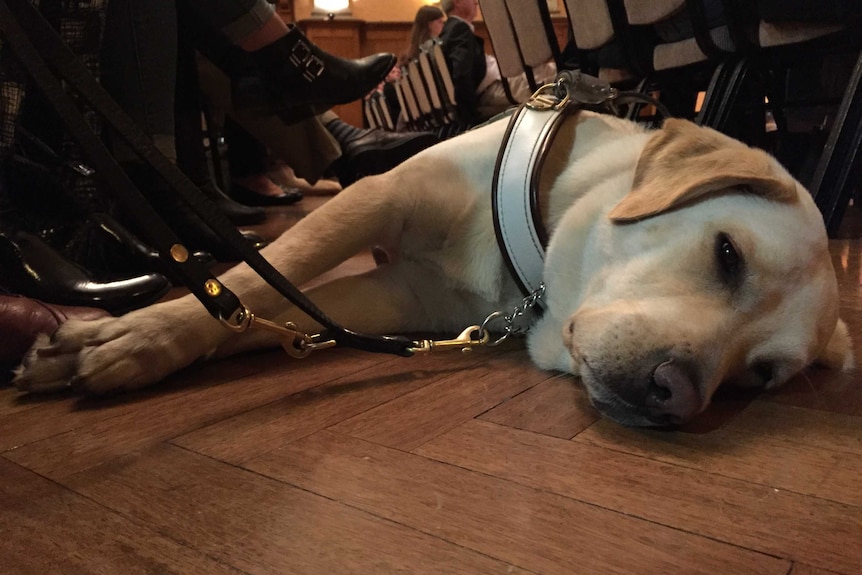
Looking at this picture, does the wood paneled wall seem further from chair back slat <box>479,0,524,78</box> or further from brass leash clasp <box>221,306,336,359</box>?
brass leash clasp <box>221,306,336,359</box>

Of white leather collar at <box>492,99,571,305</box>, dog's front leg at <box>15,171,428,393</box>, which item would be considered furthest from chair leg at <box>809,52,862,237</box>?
dog's front leg at <box>15,171,428,393</box>

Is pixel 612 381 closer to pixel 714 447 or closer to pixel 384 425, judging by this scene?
pixel 714 447

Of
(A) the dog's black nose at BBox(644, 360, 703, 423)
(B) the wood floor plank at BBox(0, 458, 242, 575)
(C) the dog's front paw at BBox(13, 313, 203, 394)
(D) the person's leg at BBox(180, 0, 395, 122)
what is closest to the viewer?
Answer: (B) the wood floor plank at BBox(0, 458, 242, 575)

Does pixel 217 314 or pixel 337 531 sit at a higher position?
pixel 217 314

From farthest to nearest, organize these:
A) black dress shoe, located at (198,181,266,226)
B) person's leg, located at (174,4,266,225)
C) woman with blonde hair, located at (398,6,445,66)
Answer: woman with blonde hair, located at (398,6,445,66) < black dress shoe, located at (198,181,266,226) < person's leg, located at (174,4,266,225)

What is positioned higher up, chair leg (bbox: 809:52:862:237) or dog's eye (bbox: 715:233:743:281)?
dog's eye (bbox: 715:233:743:281)

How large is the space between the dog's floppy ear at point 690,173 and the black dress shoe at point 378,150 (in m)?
2.45

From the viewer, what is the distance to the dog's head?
109 cm

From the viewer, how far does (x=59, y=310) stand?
1324mm

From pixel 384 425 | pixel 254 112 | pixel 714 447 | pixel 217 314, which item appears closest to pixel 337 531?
pixel 384 425

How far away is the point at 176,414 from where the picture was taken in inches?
45.3

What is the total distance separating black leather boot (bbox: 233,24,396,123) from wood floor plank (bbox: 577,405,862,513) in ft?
6.37

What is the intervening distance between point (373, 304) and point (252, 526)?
2.96 ft

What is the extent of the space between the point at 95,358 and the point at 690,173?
1074 millimetres
